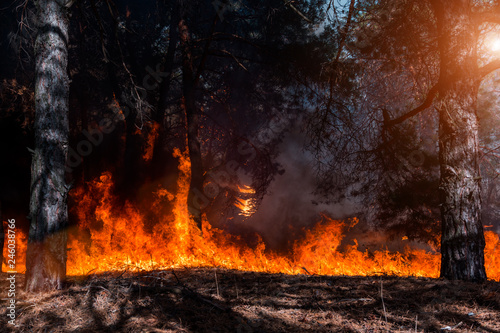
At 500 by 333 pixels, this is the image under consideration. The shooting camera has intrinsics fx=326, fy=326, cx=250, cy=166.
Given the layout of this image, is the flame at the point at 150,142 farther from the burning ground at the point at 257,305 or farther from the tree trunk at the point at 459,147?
the tree trunk at the point at 459,147

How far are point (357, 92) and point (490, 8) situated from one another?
3251mm

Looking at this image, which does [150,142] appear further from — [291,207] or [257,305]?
[291,207]

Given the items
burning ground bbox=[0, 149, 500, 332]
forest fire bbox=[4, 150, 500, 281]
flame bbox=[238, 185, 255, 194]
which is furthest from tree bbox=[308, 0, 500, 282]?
flame bbox=[238, 185, 255, 194]

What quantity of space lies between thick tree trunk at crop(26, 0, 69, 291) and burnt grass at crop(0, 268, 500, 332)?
38 centimetres

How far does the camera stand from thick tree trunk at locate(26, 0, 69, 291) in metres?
4.74

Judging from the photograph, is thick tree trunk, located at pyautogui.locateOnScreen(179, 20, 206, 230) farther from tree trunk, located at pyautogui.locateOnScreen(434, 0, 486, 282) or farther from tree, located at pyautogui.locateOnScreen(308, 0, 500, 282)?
tree trunk, located at pyautogui.locateOnScreen(434, 0, 486, 282)

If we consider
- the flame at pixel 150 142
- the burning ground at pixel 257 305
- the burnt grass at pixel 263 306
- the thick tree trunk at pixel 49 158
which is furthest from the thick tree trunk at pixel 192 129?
the burnt grass at pixel 263 306

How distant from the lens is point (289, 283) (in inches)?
186

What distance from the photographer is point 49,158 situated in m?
4.90

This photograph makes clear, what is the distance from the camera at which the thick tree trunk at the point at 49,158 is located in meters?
4.74

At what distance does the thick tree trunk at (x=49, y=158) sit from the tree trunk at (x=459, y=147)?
6.16m

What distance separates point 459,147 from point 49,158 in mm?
6599

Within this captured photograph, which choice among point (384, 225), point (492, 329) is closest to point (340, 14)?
point (492, 329)

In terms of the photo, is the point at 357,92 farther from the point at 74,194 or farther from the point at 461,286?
the point at 74,194
